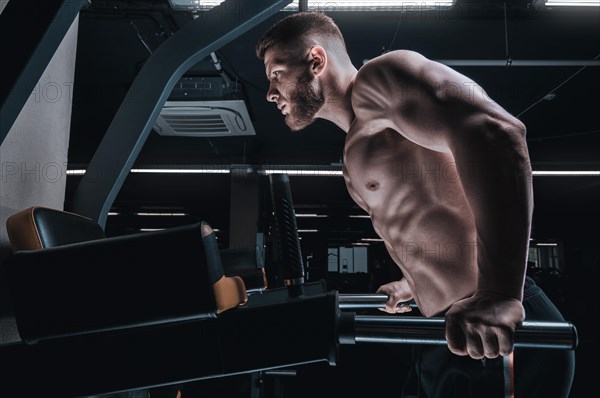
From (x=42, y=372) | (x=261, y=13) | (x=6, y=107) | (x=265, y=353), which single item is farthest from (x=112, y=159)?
(x=265, y=353)

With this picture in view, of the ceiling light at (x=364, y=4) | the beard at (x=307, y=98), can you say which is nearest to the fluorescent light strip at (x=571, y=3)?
the ceiling light at (x=364, y=4)

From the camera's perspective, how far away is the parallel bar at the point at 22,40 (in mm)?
813

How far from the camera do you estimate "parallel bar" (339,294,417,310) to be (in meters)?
1.42

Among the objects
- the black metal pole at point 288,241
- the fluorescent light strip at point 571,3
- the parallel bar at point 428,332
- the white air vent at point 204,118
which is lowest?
the parallel bar at point 428,332

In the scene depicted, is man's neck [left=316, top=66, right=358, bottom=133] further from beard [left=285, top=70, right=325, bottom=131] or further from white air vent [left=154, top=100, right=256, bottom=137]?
white air vent [left=154, top=100, right=256, bottom=137]

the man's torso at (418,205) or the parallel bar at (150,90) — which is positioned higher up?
the parallel bar at (150,90)

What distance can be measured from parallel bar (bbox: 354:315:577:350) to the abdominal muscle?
0.42 m

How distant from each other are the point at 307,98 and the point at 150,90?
0.83 meters

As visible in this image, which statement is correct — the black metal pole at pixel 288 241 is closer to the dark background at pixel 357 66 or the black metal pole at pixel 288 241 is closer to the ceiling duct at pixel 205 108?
the dark background at pixel 357 66

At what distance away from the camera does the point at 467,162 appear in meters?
0.84

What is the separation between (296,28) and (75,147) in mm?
6899

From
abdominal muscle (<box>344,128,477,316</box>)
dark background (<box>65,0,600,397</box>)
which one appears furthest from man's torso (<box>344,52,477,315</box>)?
dark background (<box>65,0,600,397</box>)

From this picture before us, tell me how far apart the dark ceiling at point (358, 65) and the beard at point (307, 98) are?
6.32 feet

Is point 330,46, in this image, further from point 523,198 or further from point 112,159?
point 112,159
